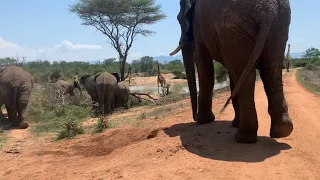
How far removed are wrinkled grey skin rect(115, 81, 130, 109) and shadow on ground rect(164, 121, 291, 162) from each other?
1116 cm

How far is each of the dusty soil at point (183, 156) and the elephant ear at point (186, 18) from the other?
179 cm

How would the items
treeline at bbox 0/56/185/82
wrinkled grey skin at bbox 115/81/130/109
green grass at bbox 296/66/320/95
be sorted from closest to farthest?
green grass at bbox 296/66/320/95
wrinkled grey skin at bbox 115/81/130/109
treeline at bbox 0/56/185/82

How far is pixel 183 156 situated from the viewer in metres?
5.31

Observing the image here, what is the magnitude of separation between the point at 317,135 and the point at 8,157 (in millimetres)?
6090

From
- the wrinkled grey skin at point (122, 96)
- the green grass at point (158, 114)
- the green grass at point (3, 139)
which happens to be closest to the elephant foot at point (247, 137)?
the green grass at point (158, 114)

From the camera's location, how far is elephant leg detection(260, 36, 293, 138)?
5473 mm

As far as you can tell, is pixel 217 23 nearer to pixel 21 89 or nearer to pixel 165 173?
pixel 165 173

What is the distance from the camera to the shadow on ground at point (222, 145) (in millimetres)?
5229

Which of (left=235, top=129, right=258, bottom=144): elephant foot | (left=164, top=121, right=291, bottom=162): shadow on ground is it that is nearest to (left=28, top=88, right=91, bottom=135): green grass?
(left=164, top=121, right=291, bottom=162): shadow on ground

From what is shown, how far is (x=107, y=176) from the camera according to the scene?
492 cm

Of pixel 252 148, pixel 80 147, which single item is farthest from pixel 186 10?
pixel 80 147

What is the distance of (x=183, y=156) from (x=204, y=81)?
2.22 m

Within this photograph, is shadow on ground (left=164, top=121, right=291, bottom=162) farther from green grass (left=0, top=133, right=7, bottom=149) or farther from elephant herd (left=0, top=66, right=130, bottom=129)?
elephant herd (left=0, top=66, right=130, bottom=129)

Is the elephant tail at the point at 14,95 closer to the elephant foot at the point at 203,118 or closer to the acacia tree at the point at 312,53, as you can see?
the elephant foot at the point at 203,118
